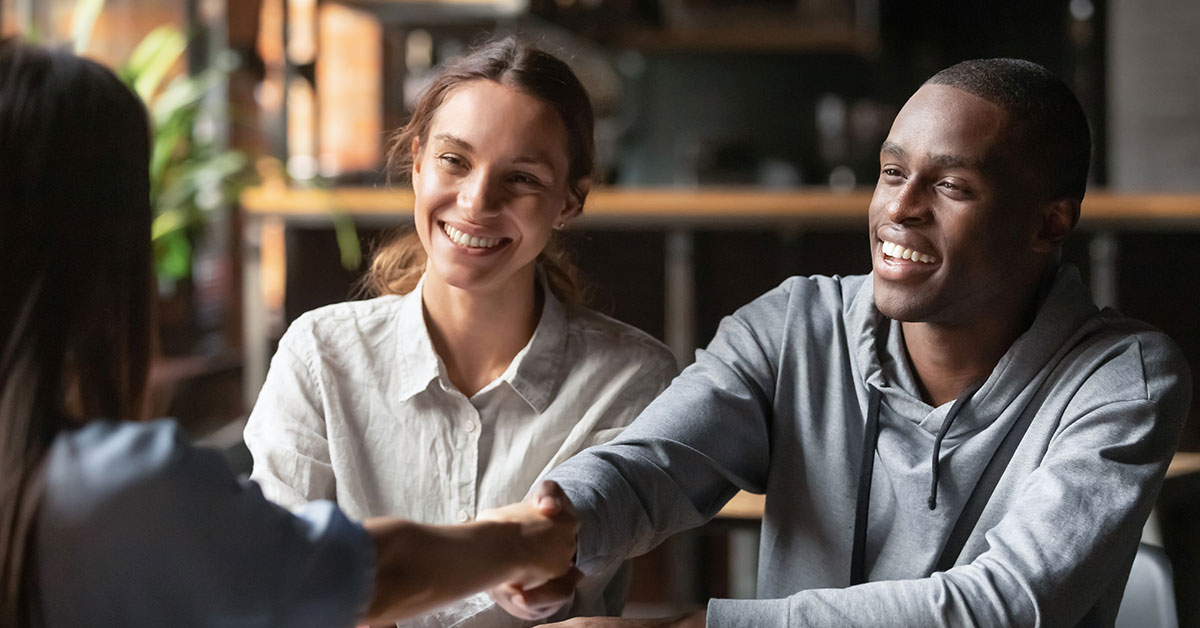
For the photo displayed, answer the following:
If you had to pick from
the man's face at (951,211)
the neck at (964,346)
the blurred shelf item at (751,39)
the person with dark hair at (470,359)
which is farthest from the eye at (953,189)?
the blurred shelf item at (751,39)

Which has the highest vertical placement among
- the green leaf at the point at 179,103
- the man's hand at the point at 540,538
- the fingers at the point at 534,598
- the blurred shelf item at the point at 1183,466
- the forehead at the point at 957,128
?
the green leaf at the point at 179,103

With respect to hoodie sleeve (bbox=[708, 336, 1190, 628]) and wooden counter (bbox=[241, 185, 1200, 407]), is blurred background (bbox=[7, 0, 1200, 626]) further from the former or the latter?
hoodie sleeve (bbox=[708, 336, 1190, 628])

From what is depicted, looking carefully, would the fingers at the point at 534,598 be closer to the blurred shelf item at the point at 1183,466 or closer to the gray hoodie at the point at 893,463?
the gray hoodie at the point at 893,463

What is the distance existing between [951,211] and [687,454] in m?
0.35

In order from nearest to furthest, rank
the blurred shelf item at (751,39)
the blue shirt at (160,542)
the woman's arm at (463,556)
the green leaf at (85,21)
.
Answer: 1. the blue shirt at (160,542)
2. the woman's arm at (463,556)
3. the green leaf at (85,21)
4. the blurred shelf item at (751,39)

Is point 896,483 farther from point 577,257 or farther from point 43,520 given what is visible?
point 43,520

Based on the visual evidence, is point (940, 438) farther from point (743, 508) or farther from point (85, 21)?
point (85, 21)

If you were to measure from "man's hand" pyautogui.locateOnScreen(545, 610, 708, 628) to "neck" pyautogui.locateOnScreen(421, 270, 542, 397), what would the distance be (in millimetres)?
373

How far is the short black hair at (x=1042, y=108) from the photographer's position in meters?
1.18

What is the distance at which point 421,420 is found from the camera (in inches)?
53.0

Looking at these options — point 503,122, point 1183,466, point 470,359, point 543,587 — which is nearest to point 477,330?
point 470,359

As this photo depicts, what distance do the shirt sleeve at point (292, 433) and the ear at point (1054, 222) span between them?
0.76 metres

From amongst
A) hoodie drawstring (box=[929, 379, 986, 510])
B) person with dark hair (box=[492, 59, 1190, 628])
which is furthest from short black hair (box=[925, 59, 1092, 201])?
hoodie drawstring (box=[929, 379, 986, 510])

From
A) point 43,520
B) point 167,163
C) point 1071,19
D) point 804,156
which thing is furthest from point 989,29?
point 43,520
